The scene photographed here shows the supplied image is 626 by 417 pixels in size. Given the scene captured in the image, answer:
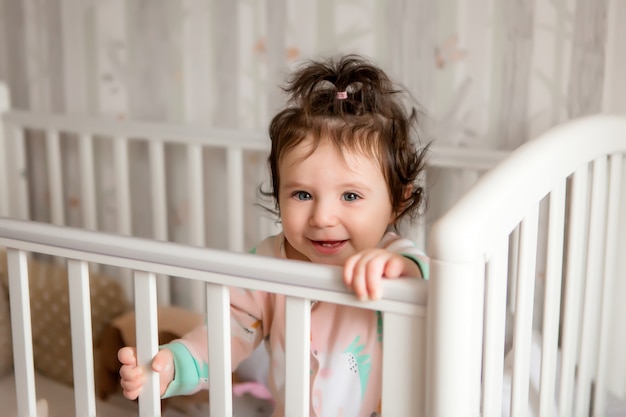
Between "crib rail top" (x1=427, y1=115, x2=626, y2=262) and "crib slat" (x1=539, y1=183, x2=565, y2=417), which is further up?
"crib rail top" (x1=427, y1=115, x2=626, y2=262)

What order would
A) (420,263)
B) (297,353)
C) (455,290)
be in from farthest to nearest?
(420,263), (297,353), (455,290)

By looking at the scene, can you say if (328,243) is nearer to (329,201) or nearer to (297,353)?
(329,201)

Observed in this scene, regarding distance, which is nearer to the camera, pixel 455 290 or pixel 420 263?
pixel 455 290

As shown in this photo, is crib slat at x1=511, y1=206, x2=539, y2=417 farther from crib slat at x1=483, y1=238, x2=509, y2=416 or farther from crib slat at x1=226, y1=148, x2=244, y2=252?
crib slat at x1=226, y1=148, x2=244, y2=252

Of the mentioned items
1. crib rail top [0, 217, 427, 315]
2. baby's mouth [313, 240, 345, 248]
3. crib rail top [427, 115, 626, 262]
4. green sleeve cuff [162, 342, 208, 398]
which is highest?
crib rail top [427, 115, 626, 262]

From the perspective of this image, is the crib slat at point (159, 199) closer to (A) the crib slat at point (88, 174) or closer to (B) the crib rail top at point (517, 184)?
(A) the crib slat at point (88, 174)

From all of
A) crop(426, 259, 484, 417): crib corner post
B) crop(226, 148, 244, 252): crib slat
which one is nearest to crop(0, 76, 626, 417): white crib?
crop(426, 259, 484, 417): crib corner post

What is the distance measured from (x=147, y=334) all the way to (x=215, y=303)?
100mm

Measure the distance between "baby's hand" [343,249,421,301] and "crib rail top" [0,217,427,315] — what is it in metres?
0.01

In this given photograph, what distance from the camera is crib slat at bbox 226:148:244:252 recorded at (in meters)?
1.60

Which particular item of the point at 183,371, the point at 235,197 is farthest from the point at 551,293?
the point at 235,197

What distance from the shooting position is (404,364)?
30.2 inches

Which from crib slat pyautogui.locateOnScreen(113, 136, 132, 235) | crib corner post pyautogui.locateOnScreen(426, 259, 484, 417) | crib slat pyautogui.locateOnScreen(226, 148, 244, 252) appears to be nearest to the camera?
crib corner post pyautogui.locateOnScreen(426, 259, 484, 417)

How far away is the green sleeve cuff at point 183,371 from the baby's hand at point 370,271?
310 millimetres
